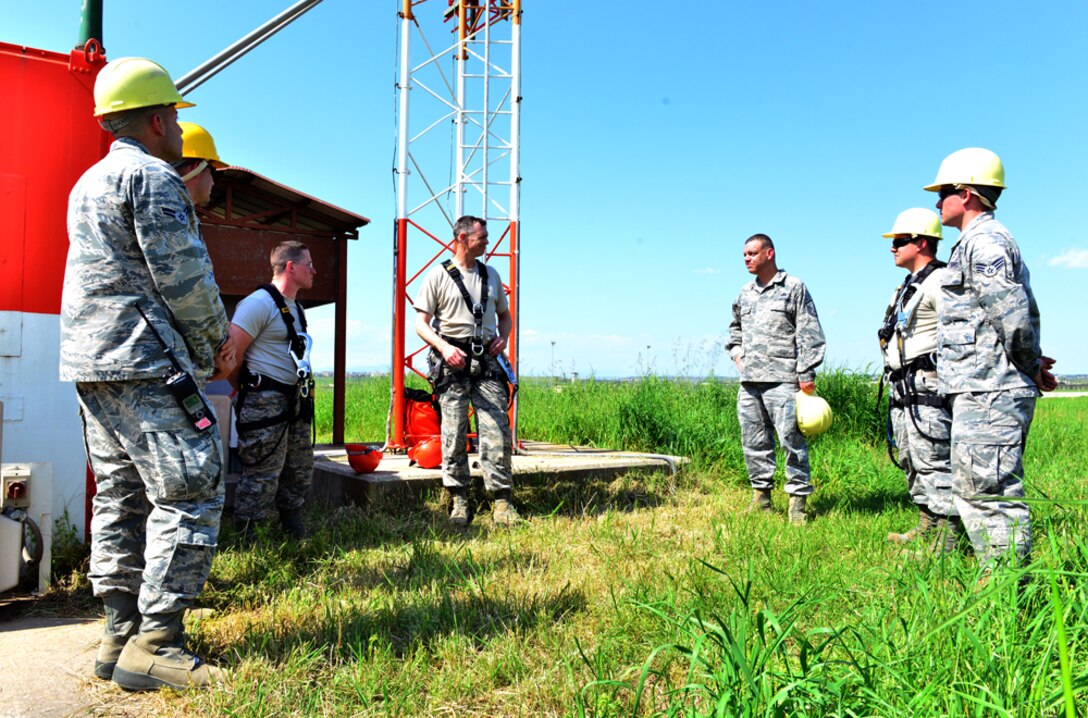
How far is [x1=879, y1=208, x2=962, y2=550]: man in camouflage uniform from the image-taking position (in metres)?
4.65

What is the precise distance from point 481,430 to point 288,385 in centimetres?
145

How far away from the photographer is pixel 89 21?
445cm

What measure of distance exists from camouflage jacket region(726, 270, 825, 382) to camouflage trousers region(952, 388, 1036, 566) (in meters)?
2.09

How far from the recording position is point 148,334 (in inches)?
111

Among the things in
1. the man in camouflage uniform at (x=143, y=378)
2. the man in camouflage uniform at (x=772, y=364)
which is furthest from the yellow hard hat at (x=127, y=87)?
the man in camouflage uniform at (x=772, y=364)

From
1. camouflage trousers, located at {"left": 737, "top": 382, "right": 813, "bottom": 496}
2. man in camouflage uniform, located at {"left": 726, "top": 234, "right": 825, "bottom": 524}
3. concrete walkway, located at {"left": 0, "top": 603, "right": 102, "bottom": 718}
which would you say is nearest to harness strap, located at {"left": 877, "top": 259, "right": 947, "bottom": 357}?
man in camouflage uniform, located at {"left": 726, "top": 234, "right": 825, "bottom": 524}

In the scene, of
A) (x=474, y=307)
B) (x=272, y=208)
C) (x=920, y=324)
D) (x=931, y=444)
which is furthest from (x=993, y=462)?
(x=272, y=208)

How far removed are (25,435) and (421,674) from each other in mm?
2870

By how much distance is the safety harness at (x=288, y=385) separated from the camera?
183 inches

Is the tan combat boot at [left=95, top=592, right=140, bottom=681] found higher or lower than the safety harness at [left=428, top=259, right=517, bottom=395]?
lower

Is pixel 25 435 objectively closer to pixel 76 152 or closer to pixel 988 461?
pixel 76 152

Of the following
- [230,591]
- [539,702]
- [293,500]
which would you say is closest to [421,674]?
[539,702]

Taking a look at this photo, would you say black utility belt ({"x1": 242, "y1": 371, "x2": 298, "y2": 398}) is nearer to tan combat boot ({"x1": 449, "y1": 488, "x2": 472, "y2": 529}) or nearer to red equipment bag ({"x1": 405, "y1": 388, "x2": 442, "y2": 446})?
tan combat boot ({"x1": 449, "y1": 488, "x2": 472, "y2": 529})

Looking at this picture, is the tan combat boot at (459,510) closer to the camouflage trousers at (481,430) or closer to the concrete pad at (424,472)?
the camouflage trousers at (481,430)
